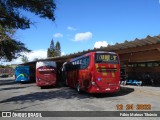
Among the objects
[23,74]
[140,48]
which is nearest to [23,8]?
[140,48]

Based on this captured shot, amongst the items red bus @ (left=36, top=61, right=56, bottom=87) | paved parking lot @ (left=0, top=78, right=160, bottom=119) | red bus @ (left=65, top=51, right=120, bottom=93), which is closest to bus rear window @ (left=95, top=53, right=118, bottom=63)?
red bus @ (left=65, top=51, right=120, bottom=93)

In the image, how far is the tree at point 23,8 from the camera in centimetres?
1678

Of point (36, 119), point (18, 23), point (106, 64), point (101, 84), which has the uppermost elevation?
point (18, 23)

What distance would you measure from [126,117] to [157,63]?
19.7 metres

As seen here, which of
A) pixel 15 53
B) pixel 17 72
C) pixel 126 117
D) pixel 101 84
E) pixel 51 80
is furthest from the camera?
pixel 15 53

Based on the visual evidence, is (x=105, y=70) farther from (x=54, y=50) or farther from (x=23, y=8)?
(x=54, y=50)

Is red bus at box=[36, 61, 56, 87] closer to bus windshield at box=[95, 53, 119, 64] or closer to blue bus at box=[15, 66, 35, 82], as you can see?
bus windshield at box=[95, 53, 119, 64]

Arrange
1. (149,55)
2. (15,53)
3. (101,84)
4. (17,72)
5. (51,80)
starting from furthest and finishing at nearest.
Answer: (15,53), (17,72), (51,80), (149,55), (101,84)

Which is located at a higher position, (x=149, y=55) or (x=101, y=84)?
(x=149, y=55)

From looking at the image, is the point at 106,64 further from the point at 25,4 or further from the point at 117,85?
the point at 25,4

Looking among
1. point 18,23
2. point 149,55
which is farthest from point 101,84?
point 149,55

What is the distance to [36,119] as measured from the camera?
11.1 meters

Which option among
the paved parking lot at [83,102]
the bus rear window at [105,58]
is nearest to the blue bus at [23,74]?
the paved parking lot at [83,102]

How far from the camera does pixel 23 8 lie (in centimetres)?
1717
